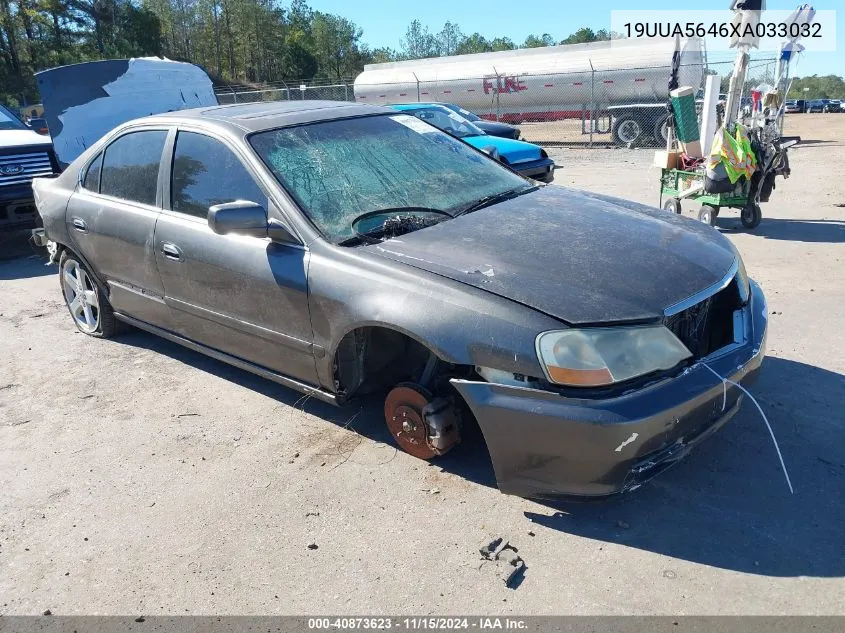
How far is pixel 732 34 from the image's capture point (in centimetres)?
796

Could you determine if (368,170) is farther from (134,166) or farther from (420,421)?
(134,166)

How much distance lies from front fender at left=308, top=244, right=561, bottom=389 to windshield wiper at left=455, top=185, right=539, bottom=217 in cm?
75

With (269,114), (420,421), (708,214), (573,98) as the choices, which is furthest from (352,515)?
(573,98)

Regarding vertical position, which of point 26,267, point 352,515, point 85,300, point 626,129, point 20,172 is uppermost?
point 20,172

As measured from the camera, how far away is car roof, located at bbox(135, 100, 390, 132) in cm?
394

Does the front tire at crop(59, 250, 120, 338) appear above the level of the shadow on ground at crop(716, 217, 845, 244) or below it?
above

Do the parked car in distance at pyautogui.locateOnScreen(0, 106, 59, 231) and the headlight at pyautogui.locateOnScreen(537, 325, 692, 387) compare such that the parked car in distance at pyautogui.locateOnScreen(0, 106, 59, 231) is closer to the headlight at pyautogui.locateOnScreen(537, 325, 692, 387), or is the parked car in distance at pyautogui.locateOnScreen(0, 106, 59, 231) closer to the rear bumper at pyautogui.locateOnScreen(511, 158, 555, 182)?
the rear bumper at pyautogui.locateOnScreen(511, 158, 555, 182)

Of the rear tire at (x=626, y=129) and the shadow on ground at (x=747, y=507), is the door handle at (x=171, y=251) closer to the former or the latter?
the shadow on ground at (x=747, y=507)

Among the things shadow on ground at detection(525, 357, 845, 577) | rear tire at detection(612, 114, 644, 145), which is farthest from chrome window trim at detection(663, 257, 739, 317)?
rear tire at detection(612, 114, 644, 145)

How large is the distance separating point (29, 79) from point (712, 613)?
162 feet

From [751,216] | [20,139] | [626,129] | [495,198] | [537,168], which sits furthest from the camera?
[626,129]

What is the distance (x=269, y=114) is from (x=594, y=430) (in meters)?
2.72

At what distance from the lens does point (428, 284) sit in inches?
117

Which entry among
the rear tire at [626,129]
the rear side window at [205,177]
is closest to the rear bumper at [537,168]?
the rear side window at [205,177]
